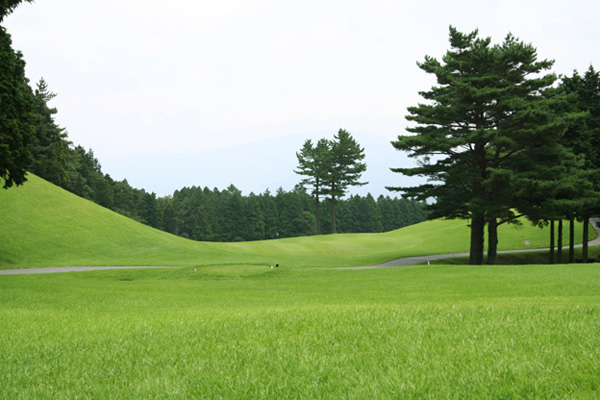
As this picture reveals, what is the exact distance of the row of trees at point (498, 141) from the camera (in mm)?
31453

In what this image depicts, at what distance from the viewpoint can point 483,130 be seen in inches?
1236

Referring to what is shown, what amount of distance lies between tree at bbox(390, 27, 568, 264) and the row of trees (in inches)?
3.0

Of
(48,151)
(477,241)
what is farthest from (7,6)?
(48,151)

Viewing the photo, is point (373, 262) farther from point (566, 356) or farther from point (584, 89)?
point (566, 356)

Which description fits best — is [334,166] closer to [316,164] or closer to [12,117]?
[316,164]

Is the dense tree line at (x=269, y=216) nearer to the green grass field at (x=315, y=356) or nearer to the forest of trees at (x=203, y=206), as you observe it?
the forest of trees at (x=203, y=206)

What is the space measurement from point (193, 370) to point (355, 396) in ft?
5.92

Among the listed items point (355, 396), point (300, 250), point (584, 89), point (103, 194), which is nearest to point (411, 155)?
point (584, 89)

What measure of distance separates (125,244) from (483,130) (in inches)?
1470

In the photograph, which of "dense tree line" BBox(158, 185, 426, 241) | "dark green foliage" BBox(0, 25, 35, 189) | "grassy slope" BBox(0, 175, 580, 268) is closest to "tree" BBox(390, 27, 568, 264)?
"grassy slope" BBox(0, 175, 580, 268)

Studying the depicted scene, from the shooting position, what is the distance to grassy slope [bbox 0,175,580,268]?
41625mm

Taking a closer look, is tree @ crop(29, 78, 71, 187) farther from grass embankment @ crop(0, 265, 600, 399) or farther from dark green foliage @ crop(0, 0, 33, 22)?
grass embankment @ crop(0, 265, 600, 399)

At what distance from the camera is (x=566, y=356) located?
4312 millimetres

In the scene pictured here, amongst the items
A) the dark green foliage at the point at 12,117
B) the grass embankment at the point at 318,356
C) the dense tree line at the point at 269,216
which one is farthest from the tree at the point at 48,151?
the grass embankment at the point at 318,356
